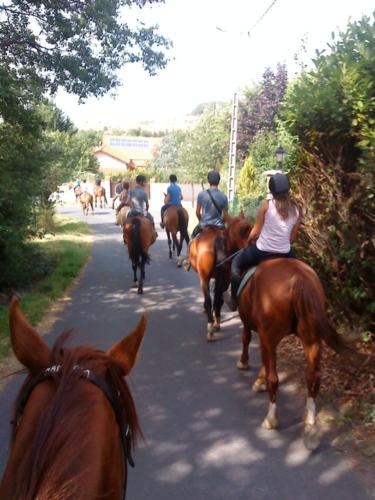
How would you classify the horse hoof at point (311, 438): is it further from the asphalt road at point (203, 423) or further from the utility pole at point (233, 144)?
the utility pole at point (233, 144)

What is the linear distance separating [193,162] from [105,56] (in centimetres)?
2608

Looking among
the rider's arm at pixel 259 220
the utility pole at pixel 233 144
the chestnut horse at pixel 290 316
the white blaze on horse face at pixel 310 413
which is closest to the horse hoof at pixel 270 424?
the chestnut horse at pixel 290 316

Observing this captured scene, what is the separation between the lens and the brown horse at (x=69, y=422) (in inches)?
A: 53.4

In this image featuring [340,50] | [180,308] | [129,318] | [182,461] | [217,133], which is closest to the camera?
[182,461]

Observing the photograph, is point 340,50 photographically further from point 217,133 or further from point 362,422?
point 217,133

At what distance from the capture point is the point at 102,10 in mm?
9141

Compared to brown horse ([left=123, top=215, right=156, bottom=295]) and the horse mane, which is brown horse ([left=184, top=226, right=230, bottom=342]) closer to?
brown horse ([left=123, top=215, right=156, bottom=295])

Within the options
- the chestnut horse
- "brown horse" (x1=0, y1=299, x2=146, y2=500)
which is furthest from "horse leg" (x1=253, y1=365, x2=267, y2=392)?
"brown horse" (x1=0, y1=299, x2=146, y2=500)

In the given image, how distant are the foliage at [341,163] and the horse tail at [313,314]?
884 mm

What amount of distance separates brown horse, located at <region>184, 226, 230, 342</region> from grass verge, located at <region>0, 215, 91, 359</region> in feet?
10.1

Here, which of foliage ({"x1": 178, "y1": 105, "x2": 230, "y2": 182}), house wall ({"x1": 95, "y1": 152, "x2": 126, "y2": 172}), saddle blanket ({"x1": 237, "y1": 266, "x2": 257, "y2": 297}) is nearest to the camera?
saddle blanket ({"x1": 237, "y1": 266, "x2": 257, "y2": 297})

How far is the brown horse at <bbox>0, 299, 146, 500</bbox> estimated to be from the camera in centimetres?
136

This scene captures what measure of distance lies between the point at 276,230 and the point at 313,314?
1175mm

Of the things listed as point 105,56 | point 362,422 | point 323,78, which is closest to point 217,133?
point 105,56
